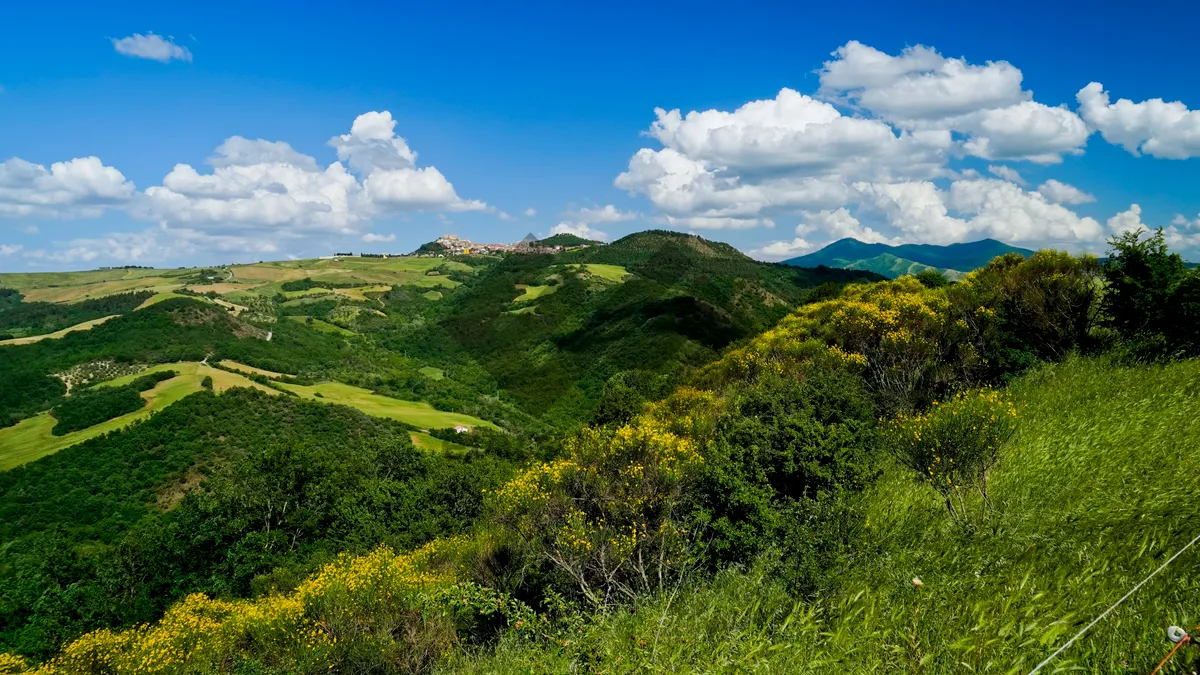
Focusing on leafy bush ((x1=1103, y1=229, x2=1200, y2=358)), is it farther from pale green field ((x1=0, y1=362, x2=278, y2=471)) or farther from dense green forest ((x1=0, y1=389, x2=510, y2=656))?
pale green field ((x1=0, y1=362, x2=278, y2=471))

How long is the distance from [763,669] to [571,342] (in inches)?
6457

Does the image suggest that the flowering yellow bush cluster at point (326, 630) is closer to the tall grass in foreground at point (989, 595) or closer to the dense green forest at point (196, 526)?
the tall grass in foreground at point (989, 595)

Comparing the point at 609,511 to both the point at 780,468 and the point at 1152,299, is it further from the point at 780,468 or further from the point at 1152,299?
the point at 1152,299

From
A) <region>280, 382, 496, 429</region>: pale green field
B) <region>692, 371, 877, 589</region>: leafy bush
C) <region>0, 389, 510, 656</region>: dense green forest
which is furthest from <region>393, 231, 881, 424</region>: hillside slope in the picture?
<region>692, 371, 877, 589</region>: leafy bush

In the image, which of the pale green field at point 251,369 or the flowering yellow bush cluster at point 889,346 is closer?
the flowering yellow bush cluster at point 889,346

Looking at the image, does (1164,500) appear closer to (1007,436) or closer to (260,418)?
(1007,436)

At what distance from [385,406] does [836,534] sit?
125887 millimetres

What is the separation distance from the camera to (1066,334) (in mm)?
22891

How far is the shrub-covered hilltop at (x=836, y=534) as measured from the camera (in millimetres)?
6262

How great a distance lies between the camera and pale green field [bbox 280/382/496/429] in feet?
370

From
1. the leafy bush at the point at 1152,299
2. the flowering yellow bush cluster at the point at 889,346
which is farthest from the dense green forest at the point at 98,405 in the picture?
the leafy bush at the point at 1152,299

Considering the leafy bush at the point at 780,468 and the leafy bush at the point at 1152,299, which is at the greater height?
the leafy bush at the point at 1152,299

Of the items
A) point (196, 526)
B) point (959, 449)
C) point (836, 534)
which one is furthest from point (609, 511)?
point (196, 526)

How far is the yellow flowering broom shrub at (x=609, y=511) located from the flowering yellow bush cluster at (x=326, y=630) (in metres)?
2.24
